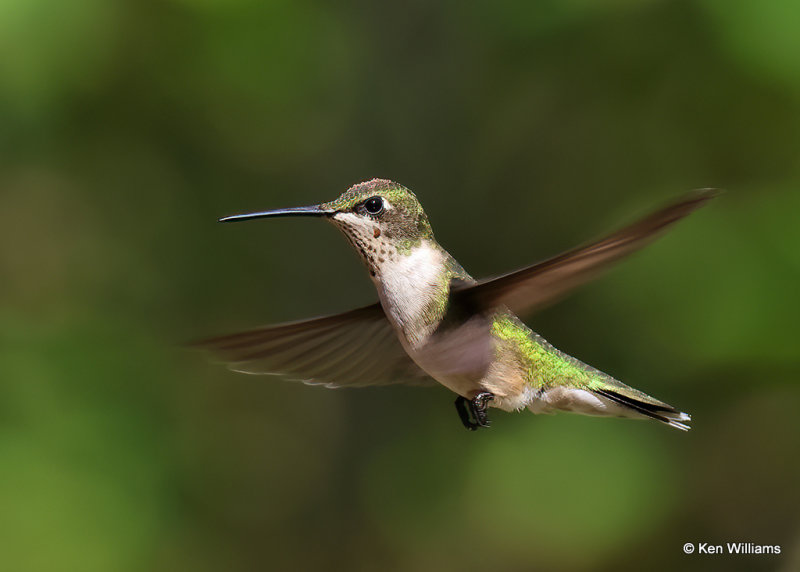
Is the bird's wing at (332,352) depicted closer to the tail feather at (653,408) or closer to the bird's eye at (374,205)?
the bird's eye at (374,205)

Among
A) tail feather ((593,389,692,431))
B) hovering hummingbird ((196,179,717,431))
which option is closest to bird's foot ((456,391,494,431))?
hovering hummingbird ((196,179,717,431))

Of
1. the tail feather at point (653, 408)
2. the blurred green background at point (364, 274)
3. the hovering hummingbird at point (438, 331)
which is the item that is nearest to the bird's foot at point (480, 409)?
the hovering hummingbird at point (438, 331)

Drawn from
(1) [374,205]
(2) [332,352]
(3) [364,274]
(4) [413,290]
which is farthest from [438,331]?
(3) [364,274]

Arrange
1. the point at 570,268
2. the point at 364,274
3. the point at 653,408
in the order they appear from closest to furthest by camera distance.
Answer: the point at 570,268 → the point at 653,408 → the point at 364,274

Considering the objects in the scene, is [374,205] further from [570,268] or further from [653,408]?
[653,408]

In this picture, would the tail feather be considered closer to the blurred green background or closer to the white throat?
the white throat

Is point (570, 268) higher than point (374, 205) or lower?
lower
